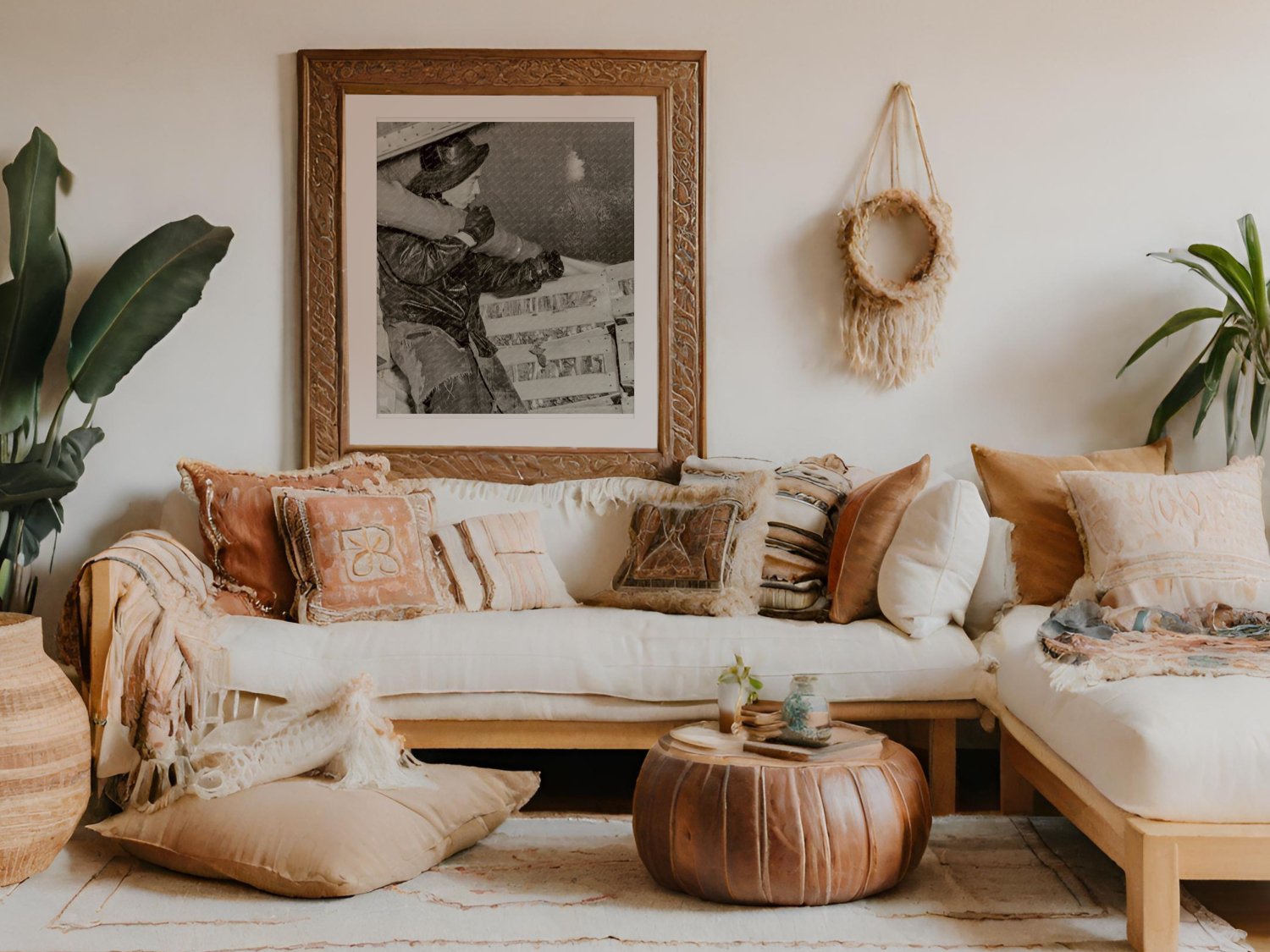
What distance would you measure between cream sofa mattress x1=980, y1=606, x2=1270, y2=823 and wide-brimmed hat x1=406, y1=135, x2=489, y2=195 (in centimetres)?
248

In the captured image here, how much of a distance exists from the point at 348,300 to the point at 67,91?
113 centimetres

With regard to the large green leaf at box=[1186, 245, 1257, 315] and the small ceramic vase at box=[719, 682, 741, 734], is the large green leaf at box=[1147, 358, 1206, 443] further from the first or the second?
the small ceramic vase at box=[719, 682, 741, 734]

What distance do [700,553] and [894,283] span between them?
1131mm

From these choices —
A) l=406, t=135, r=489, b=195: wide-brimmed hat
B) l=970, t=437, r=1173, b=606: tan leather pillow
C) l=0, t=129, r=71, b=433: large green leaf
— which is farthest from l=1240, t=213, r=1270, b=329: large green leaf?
l=0, t=129, r=71, b=433: large green leaf

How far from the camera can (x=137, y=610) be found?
2.78m

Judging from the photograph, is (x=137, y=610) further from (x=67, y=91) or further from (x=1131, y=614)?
(x=1131, y=614)

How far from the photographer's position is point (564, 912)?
87.6 inches

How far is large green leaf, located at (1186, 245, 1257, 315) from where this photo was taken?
11.0 feet

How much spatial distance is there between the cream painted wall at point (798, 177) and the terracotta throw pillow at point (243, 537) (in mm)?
431

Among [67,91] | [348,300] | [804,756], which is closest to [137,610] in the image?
[348,300]

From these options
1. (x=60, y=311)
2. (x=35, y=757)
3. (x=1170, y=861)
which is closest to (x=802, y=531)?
(x=1170, y=861)

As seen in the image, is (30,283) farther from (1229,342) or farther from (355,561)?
(1229,342)

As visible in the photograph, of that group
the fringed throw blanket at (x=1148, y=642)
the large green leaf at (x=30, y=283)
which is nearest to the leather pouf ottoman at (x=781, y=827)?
the fringed throw blanket at (x=1148, y=642)

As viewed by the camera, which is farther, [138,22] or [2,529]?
[138,22]
